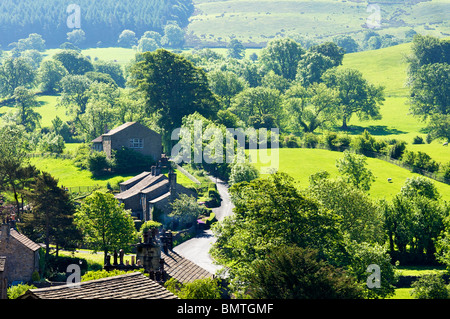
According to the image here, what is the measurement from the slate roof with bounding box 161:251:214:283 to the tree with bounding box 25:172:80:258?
60.0 feet

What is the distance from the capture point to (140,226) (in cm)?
8450

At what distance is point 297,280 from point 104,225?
33.4 metres

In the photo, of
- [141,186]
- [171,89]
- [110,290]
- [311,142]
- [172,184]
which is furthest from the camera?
[171,89]

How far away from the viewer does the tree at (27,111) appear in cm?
16238

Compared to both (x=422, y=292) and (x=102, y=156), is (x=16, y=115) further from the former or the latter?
(x=422, y=292)

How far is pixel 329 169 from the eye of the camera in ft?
360

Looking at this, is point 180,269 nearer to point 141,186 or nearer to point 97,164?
point 141,186

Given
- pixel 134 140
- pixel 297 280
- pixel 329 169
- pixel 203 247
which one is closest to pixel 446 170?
pixel 329 169

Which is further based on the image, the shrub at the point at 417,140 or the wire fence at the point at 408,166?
the shrub at the point at 417,140

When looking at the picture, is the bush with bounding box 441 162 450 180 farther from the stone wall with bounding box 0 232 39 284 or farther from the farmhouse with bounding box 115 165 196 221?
the stone wall with bounding box 0 232 39 284

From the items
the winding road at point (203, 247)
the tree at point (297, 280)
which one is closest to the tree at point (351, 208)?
the winding road at point (203, 247)

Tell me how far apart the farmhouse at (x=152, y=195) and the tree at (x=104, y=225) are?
15.1 metres

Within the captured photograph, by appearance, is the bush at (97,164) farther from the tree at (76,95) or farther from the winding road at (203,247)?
the tree at (76,95)

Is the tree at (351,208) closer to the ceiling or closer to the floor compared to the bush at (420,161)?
closer to the ceiling
